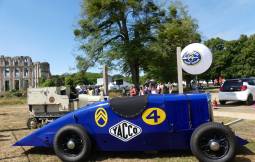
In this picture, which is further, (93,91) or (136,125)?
(93,91)

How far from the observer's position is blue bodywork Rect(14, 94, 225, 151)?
22.0ft

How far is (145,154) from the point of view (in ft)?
23.6

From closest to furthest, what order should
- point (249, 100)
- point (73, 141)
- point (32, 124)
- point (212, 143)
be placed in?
point (212, 143) < point (73, 141) < point (32, 124) < point (249, 100)

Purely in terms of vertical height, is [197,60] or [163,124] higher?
[197,60]

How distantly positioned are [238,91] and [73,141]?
15.3 meters

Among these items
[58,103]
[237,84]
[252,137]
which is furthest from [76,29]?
[252,137]

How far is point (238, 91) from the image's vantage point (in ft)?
66.7

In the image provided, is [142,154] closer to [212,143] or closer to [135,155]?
[135,155]

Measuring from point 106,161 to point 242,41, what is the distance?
7017cm

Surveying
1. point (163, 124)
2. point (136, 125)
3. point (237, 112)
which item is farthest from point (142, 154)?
point (237, 112)

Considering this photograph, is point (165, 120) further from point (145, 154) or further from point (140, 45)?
point (140, 45)

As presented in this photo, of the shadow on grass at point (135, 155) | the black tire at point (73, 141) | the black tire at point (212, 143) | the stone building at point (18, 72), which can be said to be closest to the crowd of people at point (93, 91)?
the shadow on grass at point (135, 155)

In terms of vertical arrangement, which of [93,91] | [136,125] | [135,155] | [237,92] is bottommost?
[135,155]

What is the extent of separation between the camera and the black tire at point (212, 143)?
20.7ft
